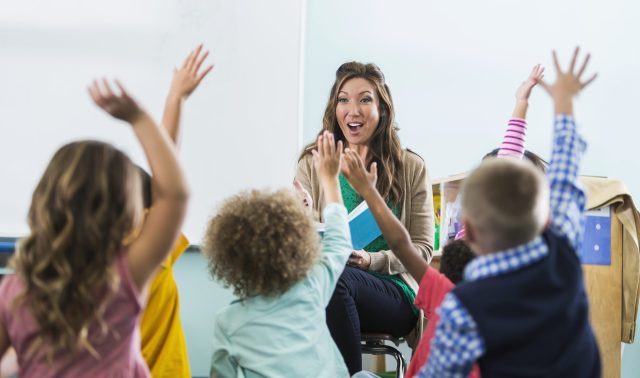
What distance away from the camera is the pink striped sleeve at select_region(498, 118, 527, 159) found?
2.32 m

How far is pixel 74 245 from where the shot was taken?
1.39 metres

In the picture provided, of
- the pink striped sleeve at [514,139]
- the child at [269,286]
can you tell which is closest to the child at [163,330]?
the child at [269,286]

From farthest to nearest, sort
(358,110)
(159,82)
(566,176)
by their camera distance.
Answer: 1. (159,82)
2. (358,110)
3. (566,176)

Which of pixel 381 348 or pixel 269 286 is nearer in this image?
pixel 269 286

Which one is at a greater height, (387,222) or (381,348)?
(387,222)

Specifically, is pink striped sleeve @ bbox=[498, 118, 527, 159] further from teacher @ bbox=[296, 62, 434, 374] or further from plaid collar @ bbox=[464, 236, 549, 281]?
plaid collar @ bbox=[464, 236, 549, 281]

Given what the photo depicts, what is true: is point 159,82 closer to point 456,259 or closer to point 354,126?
point 354,126

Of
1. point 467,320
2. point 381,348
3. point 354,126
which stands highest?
point 354,126

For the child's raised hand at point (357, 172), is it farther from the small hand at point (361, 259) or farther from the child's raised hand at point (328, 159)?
the small hand at point (361, 259)

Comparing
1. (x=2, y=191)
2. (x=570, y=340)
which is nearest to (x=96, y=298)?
(x=570, y=340)

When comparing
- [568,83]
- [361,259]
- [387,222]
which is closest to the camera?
[568,83]

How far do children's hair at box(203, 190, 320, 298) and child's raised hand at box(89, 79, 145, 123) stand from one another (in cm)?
50

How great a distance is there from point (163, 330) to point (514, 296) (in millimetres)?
979

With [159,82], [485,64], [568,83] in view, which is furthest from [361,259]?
[485,64]
